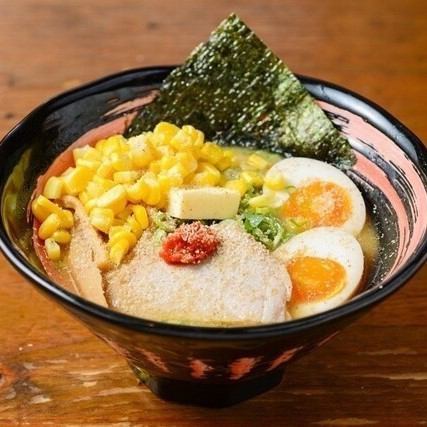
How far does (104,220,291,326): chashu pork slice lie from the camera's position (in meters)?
1.33

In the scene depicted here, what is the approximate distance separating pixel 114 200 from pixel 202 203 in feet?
0.53

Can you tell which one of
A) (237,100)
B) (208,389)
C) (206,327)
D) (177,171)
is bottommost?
(208,389)

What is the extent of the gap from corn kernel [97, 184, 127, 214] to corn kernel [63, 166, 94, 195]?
6 centimetres

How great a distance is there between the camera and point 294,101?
1745 millimetres

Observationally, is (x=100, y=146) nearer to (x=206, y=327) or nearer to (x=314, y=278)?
(x=314, y=278)

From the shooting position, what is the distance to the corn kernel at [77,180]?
156cm

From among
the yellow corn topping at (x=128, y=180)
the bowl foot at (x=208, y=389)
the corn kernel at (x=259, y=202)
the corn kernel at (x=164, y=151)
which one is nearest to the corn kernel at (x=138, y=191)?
the yellow corn topping at (x=128, y=180)

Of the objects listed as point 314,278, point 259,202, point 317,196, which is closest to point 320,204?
point 317,196

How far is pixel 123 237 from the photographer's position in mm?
1462

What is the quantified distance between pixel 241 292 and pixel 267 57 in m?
0.65

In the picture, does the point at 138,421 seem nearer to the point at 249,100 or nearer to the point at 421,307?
the point at 421,307

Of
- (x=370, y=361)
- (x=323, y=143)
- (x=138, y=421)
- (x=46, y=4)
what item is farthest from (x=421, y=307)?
(x=46, y=4)

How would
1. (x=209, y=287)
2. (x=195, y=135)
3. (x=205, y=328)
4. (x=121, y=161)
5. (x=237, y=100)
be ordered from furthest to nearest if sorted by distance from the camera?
(x=237, y=100) < (x=195, y=135) < (x=121, y=161) < (x=209, y=287) < (x=205, y=328)

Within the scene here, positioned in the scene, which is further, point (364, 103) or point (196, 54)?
point (196, 54)
